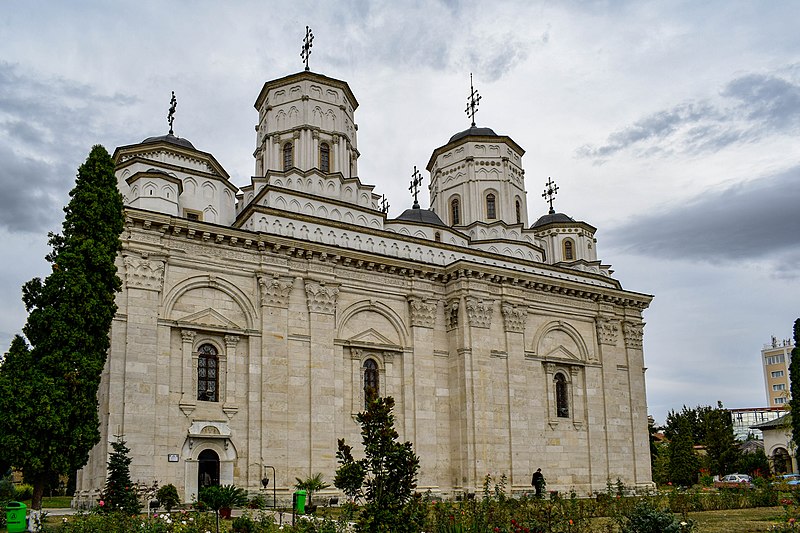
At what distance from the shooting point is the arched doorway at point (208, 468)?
2223 cm

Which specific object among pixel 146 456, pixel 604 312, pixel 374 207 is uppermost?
pixel 374 207

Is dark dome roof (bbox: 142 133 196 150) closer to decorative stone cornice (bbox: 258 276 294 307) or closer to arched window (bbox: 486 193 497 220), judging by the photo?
decorative stone cornice (bbox: 258 276 294 307)

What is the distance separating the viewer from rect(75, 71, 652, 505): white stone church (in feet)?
72.6

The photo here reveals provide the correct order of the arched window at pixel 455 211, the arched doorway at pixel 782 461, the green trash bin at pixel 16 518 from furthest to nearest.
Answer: the arched doorway at pixel 782 461 → the arched window at pixel 455 211 → the green trash bin at pixel 16 518

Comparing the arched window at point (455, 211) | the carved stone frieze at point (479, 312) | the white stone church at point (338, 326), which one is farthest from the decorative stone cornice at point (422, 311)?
the arched window at point (455, 211)

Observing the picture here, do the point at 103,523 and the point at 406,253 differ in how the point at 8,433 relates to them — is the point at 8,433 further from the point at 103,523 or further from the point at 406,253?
the point at 406,253

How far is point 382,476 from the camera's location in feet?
33.3

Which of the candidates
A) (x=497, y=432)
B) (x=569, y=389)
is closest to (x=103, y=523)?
(x=497, y=432)

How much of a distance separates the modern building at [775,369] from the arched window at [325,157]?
275 feet

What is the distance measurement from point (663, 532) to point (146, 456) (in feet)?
48.6

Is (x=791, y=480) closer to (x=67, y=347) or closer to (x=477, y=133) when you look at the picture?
(x=477, y=133)

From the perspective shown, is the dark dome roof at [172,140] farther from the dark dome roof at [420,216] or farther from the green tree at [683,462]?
the green tree at [683,462]

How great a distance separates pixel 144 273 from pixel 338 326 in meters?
6.90

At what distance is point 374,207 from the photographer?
29.9 meters
